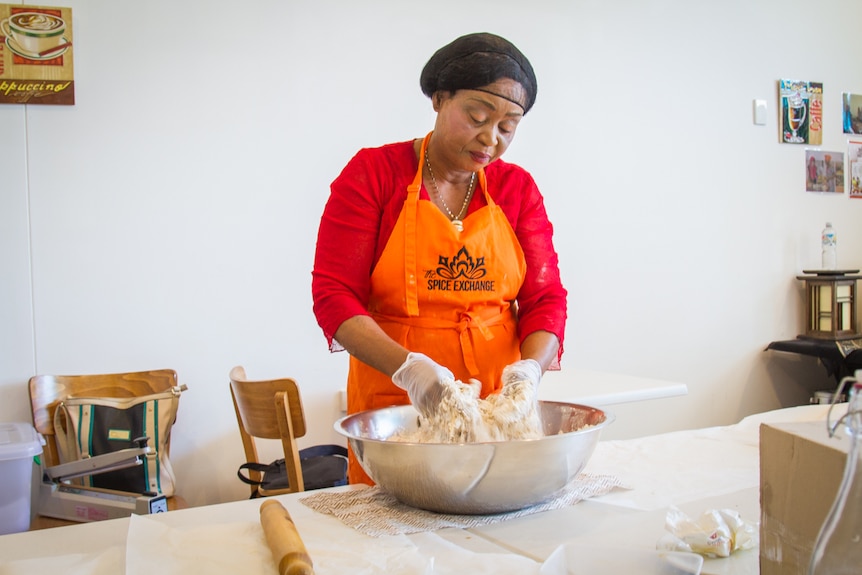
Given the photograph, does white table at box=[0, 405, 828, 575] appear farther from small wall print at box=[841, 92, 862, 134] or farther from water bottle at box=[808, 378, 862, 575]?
small wall print at box=[841, 92, 862, 134]

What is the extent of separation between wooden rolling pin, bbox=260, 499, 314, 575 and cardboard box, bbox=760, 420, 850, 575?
1.65ft

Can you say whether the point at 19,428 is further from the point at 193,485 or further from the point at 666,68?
the point at 666,68

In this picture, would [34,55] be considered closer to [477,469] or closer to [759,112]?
[477,469]

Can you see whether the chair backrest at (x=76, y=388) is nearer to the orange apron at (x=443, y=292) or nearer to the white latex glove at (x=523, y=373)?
the orange apron at (x=443, y=292)

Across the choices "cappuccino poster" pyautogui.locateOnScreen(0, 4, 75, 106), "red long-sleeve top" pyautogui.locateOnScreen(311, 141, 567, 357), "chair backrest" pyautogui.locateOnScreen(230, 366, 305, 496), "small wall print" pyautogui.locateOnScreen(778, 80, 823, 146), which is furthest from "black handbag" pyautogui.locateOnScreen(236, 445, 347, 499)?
"small wall print" pyautogui.locateOnScreen(778, 80, 823, 146)

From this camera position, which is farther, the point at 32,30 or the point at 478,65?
the point at 32,30

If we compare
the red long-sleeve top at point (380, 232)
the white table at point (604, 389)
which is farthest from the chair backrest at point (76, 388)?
the red long-sleeve top at point (380, 232)

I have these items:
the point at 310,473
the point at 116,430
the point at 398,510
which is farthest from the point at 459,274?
the point at 116,430

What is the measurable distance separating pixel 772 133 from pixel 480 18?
190cm

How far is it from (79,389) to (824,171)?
4.10m

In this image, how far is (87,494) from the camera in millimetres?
2451

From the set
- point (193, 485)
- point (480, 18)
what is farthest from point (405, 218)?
point (480, 18)

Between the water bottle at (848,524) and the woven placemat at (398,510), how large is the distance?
2.08 ft

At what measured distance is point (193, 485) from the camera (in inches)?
121
